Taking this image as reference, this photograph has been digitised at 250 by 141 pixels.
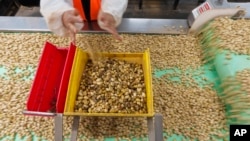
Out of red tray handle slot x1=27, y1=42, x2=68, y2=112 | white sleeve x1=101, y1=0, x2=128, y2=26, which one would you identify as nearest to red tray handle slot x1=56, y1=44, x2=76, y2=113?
red tray handle slot x1=27, y1=42, x2=68, y2=112

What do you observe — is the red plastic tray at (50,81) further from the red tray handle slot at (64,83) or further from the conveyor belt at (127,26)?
the conveyor belt at (127,26)

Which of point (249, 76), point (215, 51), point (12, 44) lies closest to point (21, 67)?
point (12, 44)

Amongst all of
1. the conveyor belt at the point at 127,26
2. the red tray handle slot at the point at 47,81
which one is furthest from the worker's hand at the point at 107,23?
the conveyor belt at the point at 127,26

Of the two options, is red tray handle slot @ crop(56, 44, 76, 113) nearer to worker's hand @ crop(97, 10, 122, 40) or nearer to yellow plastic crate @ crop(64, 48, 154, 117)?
yellow plastic crate @ crop(64, 48, 154, 117)

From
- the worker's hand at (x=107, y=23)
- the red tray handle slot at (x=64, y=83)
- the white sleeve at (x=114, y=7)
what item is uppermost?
the white sleeve at (x=114, y=7)

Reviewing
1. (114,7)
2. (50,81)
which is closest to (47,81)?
(50,81)

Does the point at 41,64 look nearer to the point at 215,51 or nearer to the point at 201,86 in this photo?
the point at 201,86

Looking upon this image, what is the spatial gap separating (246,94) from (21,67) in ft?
3.92

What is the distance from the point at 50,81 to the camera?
1.14 meters

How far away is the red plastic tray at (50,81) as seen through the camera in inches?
39.4

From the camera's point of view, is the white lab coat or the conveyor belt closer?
the white lab coat

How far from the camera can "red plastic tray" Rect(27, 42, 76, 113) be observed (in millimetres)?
1001

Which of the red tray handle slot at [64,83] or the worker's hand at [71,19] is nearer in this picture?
the red tray handle slot at [64,83]

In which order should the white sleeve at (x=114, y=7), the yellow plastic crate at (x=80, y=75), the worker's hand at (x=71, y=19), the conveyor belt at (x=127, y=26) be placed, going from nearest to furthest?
the yellow plastic crate at (x=80, y=75)
the worker's hand at (x=71, y=19)
the white sleeve at (x=114, y=7)
the conveyor belt at (x=127, y=26)
